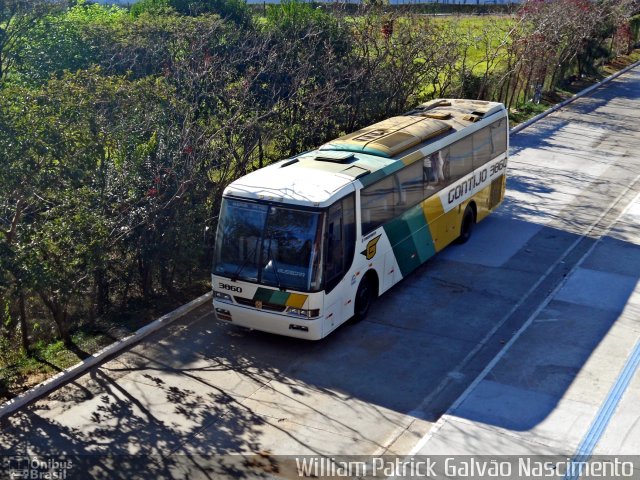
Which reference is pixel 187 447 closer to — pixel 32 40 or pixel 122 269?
pixel 122 269

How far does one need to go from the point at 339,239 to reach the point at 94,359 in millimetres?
4218

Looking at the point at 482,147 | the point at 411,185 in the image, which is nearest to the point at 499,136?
the point at 482,147

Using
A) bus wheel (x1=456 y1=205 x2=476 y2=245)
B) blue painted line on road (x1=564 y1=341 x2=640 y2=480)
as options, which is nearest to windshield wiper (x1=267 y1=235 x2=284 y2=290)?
blue painted line on road (x1=564 y1=341 x2=640 y2=480)

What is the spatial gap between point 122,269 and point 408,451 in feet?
21.1

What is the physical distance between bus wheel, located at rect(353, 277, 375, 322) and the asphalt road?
192 mm

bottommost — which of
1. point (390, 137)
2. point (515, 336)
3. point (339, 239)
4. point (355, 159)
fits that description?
point (515, 336)

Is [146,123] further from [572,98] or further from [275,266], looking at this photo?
[572,98]

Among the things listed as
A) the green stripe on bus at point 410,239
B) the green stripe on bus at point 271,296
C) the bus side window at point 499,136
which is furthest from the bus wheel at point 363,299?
the bus side window at point 499,136

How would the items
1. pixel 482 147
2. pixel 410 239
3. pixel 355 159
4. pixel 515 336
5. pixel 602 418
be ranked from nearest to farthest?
1. pixel 602 418
2. pixel 515 336
3. pixel 355 159
4. pixel 410 239
5. pixel 482 147

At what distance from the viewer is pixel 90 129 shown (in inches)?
535

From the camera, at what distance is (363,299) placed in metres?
14.5

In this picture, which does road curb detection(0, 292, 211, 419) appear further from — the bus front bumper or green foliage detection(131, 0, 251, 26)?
green foliage detection(131, 0, 251, 26)

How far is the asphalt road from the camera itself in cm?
1085

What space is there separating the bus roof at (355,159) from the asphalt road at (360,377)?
2407 mm
